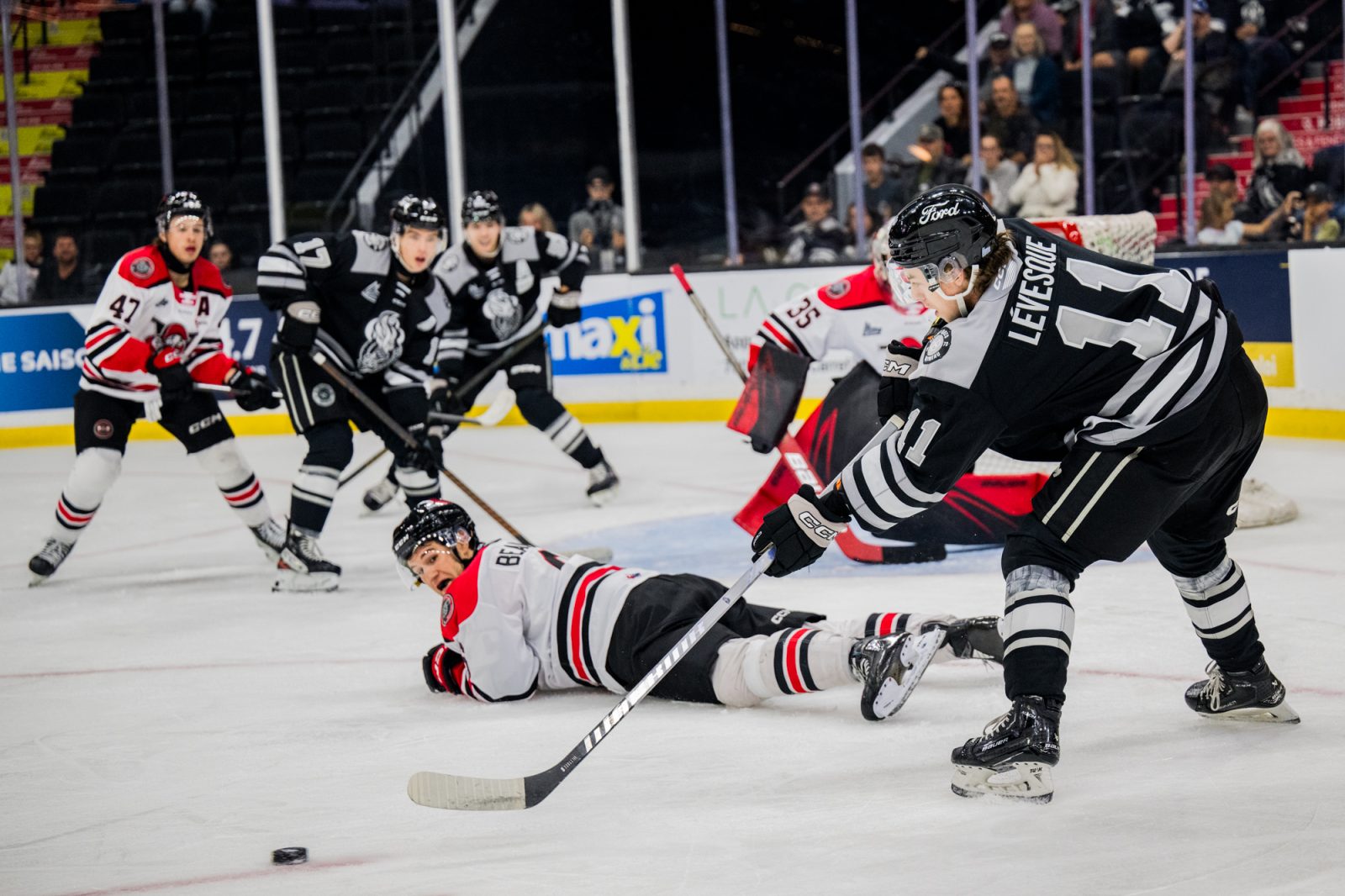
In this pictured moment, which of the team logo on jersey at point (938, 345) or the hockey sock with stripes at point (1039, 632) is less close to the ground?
the team logo on jersey at point (938, 345)

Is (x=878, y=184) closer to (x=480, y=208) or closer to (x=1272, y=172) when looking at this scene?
(x=1272, y=172)

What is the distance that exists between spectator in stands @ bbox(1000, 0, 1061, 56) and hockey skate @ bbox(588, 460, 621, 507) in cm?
364

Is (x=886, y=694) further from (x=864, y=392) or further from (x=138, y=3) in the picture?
(x=138, y=3)

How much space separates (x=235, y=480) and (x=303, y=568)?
40 centimetres

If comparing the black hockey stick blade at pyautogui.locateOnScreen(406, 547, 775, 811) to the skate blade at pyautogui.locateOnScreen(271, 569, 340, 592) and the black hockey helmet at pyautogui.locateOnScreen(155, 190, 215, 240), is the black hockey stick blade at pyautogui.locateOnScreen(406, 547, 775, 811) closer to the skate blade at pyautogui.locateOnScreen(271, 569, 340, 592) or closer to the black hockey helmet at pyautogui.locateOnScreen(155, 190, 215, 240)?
the skate blade at pyautogui.locateOnScreen(271, 569, 340, 592)

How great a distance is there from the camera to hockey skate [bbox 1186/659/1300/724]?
279 centimetres

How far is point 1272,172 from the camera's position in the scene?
7.21 meters

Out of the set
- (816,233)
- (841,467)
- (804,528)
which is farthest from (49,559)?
A: (816,233)

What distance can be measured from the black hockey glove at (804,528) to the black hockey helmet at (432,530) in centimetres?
81

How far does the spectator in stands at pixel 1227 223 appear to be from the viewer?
7.03 meters

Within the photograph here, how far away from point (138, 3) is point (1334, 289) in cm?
697

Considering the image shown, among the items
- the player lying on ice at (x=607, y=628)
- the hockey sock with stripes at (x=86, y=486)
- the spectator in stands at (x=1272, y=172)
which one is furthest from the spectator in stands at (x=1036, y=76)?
the player lying on ice at (x=607, y=628)

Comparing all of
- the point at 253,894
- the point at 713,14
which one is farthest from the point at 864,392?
the point at 713,14

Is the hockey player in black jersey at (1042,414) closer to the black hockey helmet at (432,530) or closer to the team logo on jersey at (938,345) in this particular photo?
the team logo on jersey at (938,345)
